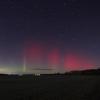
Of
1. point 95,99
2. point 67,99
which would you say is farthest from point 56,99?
point 95,99

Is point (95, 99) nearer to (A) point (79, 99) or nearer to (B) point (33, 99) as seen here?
(A) point (79, 99)

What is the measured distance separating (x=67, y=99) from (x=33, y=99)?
3940 mm

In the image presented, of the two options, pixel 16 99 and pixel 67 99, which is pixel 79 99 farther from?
pixel 16 99

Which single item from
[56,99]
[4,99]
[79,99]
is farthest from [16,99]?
[79,99]

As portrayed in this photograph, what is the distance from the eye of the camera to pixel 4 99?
3581cm

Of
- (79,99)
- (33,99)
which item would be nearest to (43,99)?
(33,99)

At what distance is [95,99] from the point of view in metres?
35.2

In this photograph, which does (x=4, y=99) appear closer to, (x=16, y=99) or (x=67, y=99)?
(x=16, y=99)

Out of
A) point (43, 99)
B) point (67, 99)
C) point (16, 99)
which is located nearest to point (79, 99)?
point (67, 99)

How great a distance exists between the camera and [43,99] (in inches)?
1393

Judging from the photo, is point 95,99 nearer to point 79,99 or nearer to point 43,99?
point 79,99

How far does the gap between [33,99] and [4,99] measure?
3.54 m

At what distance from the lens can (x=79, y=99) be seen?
34938 mm

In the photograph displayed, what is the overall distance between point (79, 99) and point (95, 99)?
6.24 feet
